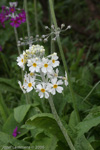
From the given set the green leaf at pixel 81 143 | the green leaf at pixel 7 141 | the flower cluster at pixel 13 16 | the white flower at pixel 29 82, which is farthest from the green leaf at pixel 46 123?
the flower cluster at pixel 13 16

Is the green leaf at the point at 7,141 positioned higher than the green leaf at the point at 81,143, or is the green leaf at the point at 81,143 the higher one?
the green leaf at the point at 7,141

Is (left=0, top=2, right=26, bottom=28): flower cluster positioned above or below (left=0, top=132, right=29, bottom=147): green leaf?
above

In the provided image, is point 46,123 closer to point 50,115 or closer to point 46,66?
point 50,115

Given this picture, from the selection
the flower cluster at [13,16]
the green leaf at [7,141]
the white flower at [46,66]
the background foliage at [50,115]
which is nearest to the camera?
the white flower at [46,66]

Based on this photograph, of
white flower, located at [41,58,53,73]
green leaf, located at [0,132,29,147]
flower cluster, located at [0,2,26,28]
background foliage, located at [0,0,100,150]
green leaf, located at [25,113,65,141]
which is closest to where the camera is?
white flower, located at [41,58,53,73]

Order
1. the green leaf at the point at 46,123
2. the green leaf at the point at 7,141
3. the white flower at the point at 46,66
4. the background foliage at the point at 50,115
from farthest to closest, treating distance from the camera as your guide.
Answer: the green leaf at the point at 7,141
the background foliage at the point at 50,115
the green leaf at the point at 46,123
the white flower at the point at 46,66

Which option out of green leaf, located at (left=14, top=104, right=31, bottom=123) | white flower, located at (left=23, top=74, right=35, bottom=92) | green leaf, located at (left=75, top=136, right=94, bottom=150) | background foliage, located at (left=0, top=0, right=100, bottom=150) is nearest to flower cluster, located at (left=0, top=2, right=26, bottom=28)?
background foliage, located at (left=0, top=0, right=100, bottom=150)

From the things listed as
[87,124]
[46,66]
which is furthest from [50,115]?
[46,66]

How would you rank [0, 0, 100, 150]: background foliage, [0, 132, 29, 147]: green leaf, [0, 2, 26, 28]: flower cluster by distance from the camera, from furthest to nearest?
[0, 2, 26, 28]: flower cluster < [0, 132, 29, 147]: green leaf < [0, 0, 100, 150]: background foliage

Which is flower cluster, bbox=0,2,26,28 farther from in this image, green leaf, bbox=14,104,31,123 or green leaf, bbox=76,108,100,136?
green leaf, bbox=76,108,100,136

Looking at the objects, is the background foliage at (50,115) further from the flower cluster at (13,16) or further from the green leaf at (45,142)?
the flower cluster at (13,16)

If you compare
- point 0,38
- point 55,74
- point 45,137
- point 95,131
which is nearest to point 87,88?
point 95,131
